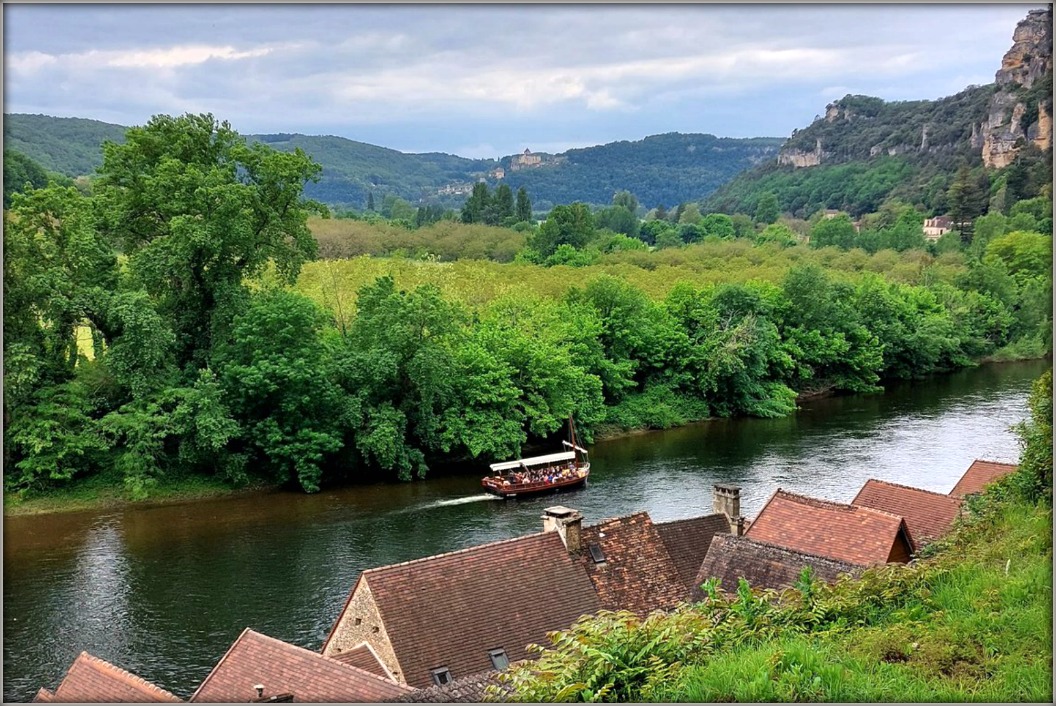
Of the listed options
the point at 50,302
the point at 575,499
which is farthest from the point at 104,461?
the point at 575,499

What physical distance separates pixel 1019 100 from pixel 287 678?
130717 mm

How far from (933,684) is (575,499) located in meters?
26.0

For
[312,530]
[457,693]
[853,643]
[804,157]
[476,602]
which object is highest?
[804,157]

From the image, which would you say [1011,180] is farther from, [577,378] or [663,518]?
[663,518]

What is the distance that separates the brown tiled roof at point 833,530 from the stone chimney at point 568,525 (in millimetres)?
3622

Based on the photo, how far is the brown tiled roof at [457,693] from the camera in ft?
38.4

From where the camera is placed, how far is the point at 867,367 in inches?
2238

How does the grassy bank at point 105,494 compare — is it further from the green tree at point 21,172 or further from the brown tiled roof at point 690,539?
the green tree at point 21,172

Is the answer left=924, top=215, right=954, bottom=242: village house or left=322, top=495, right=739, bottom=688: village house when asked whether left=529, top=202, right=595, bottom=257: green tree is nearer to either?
left=924, top=215, right=954, bottom=242: village house

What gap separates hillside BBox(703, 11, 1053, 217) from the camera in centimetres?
12044

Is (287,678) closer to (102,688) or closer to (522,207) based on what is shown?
(102,688)

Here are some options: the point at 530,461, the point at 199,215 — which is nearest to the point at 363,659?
the point at 530,461

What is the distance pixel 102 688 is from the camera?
563 inches

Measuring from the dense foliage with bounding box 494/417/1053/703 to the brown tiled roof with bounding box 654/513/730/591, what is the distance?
7.28m
